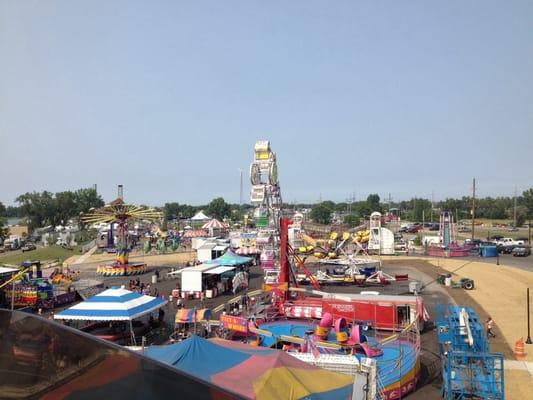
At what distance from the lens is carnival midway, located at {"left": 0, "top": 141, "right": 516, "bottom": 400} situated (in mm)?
2158

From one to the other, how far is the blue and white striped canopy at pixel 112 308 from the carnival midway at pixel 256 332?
0.06m

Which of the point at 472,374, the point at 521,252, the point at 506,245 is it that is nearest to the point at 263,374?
the point at 472,374

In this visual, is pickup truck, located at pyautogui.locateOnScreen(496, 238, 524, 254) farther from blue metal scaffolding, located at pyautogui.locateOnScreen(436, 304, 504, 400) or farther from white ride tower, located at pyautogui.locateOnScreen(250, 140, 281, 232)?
blue metal scaffolding, located at pyautogui.locateOnScreen(436, 304, 504, 400)

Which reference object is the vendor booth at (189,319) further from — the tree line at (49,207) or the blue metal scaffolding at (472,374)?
the tree line at (49,207)

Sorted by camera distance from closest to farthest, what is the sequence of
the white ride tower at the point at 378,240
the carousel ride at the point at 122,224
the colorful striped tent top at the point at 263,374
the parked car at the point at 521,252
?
the colorful striped tent top at the point at 263,374
the carousel ride at the point at 122,224
the parked car at the point at 521,252
the white ride tower at the point at 378,240

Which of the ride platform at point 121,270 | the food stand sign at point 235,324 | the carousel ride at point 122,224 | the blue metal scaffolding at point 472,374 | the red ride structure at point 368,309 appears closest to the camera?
the blue metal scaffolding at point 472,374

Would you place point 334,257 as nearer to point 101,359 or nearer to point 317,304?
point 317,304

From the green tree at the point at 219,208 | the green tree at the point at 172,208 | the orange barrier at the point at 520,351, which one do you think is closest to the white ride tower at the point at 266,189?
the orange barrier at the point at 520,351

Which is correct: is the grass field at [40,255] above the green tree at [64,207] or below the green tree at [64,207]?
below

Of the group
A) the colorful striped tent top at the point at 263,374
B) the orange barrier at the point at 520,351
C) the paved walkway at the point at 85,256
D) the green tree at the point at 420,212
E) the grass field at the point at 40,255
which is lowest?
the paved walkway at the point at 85,256

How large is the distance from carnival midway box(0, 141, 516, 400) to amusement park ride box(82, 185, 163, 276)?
113mm

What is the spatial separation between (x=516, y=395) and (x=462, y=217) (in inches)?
5326

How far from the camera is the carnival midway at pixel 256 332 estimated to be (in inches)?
85.0

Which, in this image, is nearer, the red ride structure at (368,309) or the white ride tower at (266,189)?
the red ride structure at (368,309)
